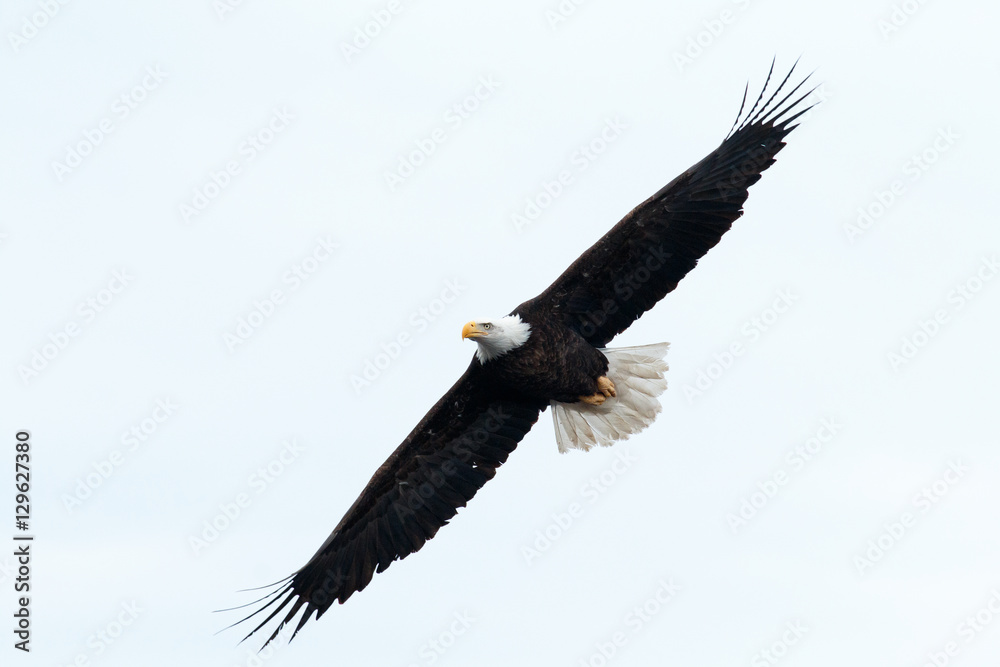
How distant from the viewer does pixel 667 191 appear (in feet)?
34.9

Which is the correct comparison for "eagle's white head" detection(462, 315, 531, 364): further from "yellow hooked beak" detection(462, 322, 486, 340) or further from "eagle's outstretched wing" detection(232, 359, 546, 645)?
"eagle's outstretched wing" detection(232, 359, 546, 645)

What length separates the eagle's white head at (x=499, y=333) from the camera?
10.5 meters

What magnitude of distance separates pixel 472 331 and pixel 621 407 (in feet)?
6.18

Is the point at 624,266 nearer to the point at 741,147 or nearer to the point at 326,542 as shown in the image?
the point at 741,147

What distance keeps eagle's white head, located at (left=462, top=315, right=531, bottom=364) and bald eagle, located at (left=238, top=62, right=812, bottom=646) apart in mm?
11

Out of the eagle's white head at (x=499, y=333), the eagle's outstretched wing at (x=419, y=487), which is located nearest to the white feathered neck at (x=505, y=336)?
the eagle's white head at (x=499, y=333)

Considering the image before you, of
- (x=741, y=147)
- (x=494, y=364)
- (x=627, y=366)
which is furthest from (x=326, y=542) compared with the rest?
(x=741, y=147)

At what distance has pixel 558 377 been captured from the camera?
1086 cm

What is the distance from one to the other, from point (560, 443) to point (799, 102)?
11.4 feet

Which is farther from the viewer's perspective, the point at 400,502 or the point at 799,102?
the point at 400,502

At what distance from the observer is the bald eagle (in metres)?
10.6

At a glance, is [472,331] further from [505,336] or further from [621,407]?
[621,407]

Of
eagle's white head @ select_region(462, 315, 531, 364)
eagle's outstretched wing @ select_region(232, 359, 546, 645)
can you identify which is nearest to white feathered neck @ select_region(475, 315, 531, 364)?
eagle's white head @ select_region(462, 315, 531, 364)

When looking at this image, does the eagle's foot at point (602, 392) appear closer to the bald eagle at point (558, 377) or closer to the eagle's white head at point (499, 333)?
the bald eagle at point (558, 377)
